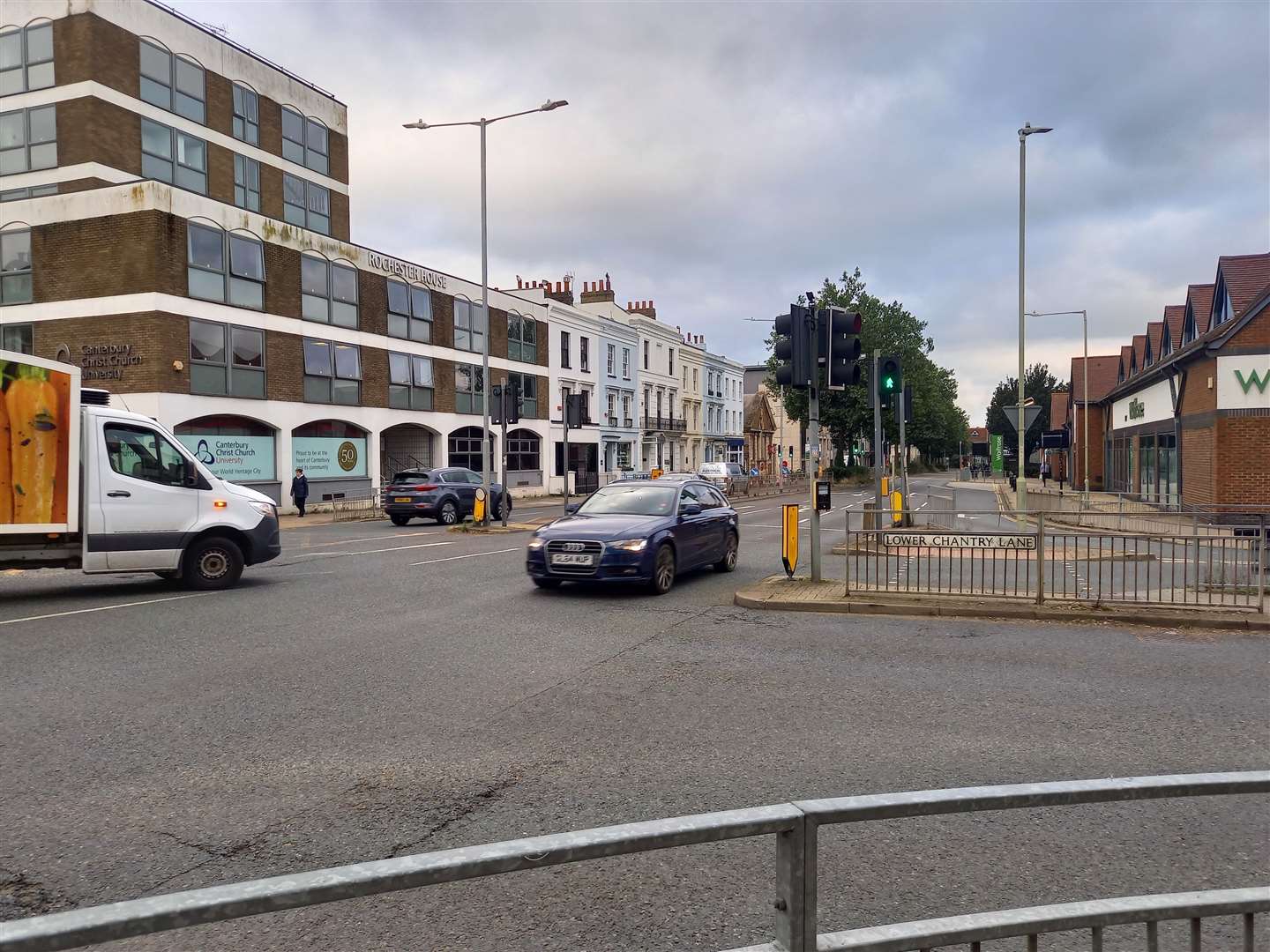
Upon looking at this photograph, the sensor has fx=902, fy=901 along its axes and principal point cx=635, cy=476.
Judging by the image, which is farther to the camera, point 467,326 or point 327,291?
point 467,326

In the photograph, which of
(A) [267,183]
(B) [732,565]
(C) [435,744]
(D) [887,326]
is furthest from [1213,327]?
(D) [887,326]

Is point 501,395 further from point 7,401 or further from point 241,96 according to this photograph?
point 241,96

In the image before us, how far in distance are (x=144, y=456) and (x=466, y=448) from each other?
98.4ft

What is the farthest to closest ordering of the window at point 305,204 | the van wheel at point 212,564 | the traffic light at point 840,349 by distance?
the window at point 305,204 → the van wheel at point 212,564 → the traffic light at point 840,349

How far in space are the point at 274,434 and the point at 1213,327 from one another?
3027 cm

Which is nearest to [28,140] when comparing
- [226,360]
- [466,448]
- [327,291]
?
[226,360]

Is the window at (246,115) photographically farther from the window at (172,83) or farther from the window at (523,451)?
the window at (523,451)

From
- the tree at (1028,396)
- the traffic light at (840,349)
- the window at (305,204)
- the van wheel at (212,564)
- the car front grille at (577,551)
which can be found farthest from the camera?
the tree at (1028,396)

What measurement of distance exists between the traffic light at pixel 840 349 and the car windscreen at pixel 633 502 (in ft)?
9.62

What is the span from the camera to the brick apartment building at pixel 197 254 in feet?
90.0

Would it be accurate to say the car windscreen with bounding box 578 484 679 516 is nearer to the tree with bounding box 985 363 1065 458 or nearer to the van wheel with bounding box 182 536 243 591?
the van wheel with bounding box 182 536 243 591

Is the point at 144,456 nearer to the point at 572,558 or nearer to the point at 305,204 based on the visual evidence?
the point at 572,558

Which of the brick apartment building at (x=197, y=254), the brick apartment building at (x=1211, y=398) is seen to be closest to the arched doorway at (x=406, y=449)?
the brick apartment building at (x=197, y=254)

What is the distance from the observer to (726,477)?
48.3 m
